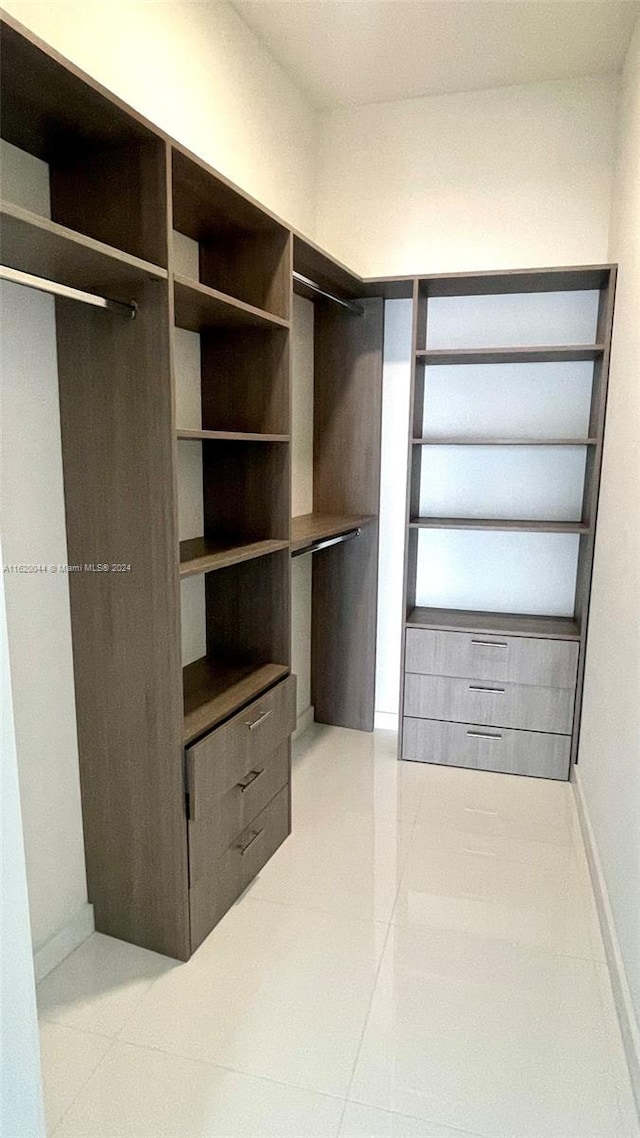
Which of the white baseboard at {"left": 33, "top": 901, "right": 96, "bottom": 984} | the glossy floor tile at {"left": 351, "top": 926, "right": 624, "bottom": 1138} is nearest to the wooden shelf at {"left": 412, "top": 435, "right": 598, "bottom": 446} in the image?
the glossy floor tile at {"left": 351, "top": 926, "right": 624, "bottom": 1138}

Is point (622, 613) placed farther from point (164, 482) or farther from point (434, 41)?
point (434, 41)

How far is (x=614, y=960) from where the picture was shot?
1867 millimetres

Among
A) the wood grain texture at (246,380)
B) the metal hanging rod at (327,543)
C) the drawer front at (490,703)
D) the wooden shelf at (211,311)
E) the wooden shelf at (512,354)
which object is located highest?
the wooden shelf at (512,354)

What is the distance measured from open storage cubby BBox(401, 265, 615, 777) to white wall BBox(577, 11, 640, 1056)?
0.23 m

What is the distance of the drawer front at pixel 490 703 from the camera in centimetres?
296

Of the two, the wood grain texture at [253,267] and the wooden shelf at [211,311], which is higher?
the wood grain texture at [253,267]

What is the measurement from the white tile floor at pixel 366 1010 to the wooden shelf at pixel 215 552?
1097 mm

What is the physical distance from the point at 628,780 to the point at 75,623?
156cm

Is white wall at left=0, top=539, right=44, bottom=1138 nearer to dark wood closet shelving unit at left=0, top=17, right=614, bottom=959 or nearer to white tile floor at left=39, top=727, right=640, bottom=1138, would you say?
white tile floor at left=39, top=727, right=640, bottom=1138

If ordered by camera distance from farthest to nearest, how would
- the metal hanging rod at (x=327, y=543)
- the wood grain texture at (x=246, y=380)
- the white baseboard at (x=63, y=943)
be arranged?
the metal hanging rod at (x=327, y=543)
the wood grain texture at (x=246, y=380)
the white baseboard at (x=63, y=943)

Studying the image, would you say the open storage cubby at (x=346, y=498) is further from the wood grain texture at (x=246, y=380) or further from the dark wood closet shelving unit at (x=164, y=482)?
the wood grain texture at (x=246, y=380)

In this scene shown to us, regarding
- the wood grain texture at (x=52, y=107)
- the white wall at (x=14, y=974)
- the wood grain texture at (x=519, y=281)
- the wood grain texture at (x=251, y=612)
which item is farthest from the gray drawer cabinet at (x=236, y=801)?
the wood grain texture at (x=519, y=281)

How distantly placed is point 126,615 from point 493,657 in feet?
5.82

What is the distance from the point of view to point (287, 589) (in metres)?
2.34
